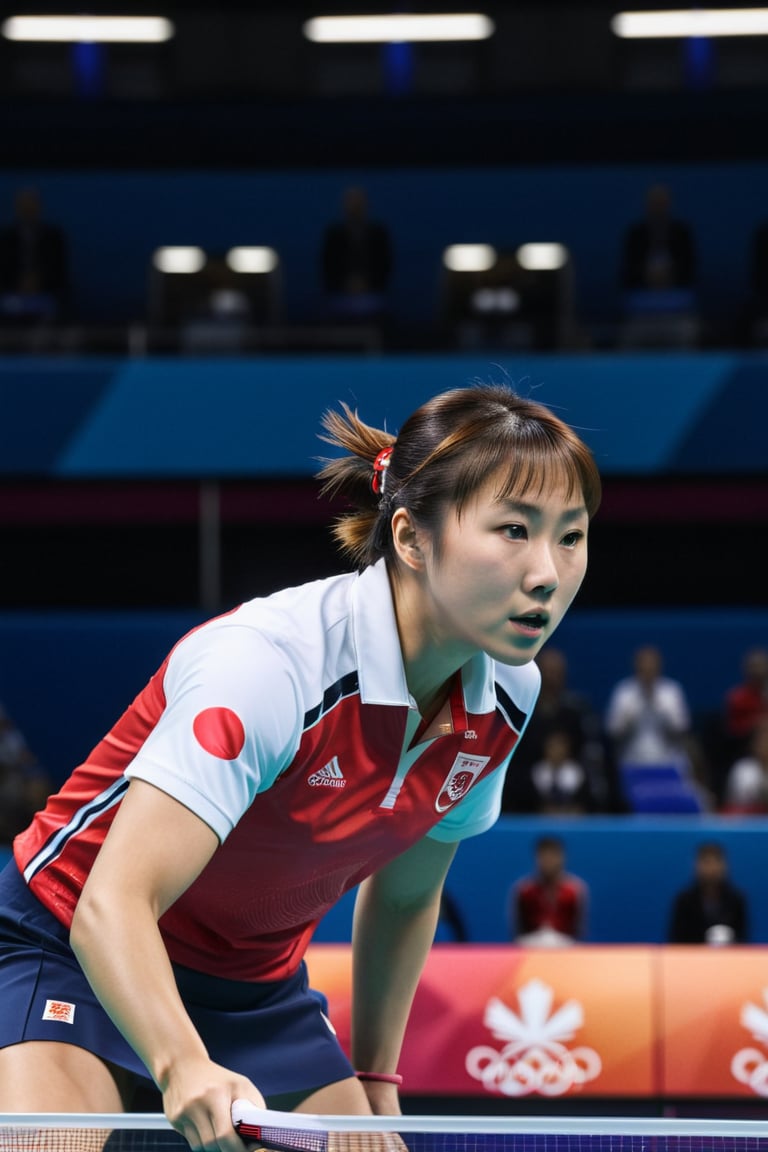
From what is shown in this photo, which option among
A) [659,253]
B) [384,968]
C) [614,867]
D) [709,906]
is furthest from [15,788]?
[384,968]

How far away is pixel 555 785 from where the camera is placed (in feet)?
29.4

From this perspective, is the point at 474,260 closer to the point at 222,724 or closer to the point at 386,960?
the point at 386,960

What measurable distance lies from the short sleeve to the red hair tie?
358mm

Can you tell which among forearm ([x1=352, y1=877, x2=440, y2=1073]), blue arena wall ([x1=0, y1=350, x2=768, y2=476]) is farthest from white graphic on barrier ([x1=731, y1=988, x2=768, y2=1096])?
blue arena wall ([x1=0, y1=350, x2=768, y2=476])

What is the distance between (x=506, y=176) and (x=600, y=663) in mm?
4571

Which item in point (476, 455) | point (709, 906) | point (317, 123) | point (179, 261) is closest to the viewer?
point (476, 455)

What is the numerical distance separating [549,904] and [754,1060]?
1968mm

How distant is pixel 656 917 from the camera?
27.7 ft

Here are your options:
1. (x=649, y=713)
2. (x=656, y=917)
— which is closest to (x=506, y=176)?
(x=649, y=713)

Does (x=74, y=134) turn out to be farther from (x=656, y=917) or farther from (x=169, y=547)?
(x=656, y=917)

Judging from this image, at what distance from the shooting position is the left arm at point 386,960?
2867 millimetres

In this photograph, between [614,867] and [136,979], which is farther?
[614,867]

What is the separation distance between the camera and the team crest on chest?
8.41 feet

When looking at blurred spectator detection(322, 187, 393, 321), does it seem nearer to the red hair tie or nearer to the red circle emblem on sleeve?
the red hair tie
